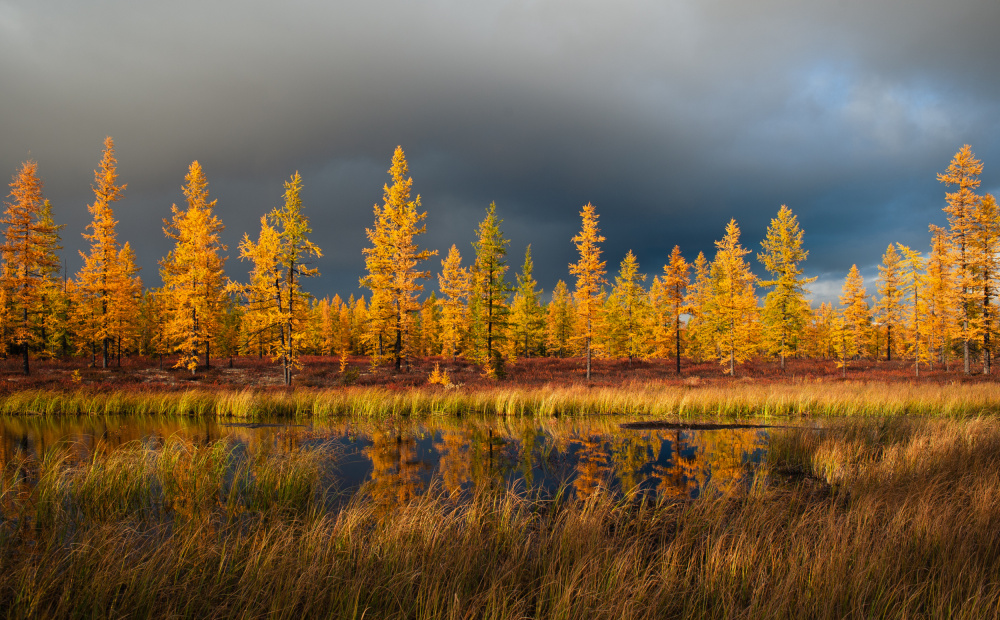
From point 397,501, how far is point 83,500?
4.74 meters

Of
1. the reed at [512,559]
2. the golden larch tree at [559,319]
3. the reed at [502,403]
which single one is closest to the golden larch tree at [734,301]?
the reed at [502,403]

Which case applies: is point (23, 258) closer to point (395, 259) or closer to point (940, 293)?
point (395, 259)

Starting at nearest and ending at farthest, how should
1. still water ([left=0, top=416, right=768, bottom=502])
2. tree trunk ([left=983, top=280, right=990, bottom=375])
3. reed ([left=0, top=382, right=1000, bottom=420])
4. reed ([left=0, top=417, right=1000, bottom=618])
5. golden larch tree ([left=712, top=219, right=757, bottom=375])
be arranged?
1. reed ([left=0, top=417, right=1000, bottom=618])
2. still water ([left=0, top=416, right=768, bottom=502])
3. reed ([left=0, top=382, right=1000, bottom=420])
4. tree trunk ([left=983, top=280, right=990, bottom=375])
5. golden larch tree ([left=712, top=219, right=757, bottom=375])

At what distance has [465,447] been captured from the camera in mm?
13242

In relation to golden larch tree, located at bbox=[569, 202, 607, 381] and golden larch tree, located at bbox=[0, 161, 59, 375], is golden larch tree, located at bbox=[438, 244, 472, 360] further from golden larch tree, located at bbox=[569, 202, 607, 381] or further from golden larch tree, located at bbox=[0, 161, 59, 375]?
golden larch tree, located at bbox=[0, 161, 59, 375]

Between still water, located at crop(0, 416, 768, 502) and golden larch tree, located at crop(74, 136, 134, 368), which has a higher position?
golden larch tree, located at crop(74, 136, 134, 368)

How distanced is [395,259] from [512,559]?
95.0 ft

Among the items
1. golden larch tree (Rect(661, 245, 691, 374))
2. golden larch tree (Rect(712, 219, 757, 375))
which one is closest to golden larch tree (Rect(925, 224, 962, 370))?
golden larch tree (Rect(712, 219, 757, 375))

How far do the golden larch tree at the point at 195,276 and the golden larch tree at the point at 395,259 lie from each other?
1028 cm

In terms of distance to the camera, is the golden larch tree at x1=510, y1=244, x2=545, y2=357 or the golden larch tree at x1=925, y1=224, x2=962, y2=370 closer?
the golden larch tree at x1=925, y1=224, x2=962, y2=370

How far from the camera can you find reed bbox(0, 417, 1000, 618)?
12.2 ft

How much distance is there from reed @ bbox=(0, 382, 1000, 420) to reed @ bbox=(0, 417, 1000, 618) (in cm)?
1257

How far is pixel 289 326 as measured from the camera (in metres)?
28.4

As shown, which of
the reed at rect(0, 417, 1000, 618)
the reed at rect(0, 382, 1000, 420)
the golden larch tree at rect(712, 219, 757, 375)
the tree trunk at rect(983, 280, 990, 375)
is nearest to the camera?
the reed at rect(0, 417, 1000, 618)
